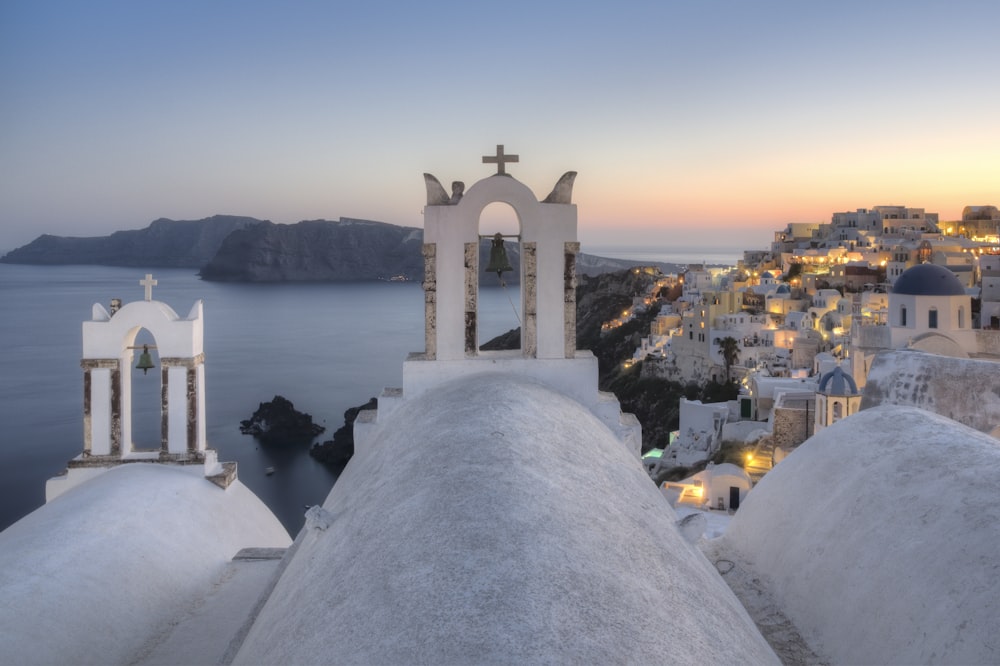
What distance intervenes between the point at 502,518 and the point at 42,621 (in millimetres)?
2992

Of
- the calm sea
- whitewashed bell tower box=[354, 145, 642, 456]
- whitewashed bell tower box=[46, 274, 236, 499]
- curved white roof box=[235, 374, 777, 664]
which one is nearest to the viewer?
curved white roof box=[235, 374, 777, 664]

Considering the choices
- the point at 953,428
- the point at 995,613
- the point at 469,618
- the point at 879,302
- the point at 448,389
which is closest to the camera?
the point at 469,618

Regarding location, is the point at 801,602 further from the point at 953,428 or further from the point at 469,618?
the point at 469,618

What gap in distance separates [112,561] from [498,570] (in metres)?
3.76

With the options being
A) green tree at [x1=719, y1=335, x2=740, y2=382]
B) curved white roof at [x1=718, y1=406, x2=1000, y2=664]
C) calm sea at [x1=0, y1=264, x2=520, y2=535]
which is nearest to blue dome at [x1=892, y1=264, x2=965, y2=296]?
calm sea at [x1=0, y1=264, x2=520, y2=535]

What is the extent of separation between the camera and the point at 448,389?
570 cm

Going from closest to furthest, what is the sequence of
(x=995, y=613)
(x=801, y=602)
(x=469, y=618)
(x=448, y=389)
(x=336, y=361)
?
1. (x=469, y=618)
2. (x=995, y=613)
3. (x=801, y=602)
4. (x=448, y=389)
5. (x=336, y=361)

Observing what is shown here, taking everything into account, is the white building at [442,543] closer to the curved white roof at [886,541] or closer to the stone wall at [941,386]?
the curved white roof at [886,541]

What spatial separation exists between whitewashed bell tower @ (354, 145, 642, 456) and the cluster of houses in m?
12.6

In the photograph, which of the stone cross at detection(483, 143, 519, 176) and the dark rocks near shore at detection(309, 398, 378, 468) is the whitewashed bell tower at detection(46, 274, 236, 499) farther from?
the dark rocks near shore at detection(309, 398, 378, 468)

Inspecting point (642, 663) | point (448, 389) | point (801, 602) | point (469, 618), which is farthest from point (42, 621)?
point (801, 602)

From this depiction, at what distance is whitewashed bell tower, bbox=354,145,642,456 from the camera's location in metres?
6.14

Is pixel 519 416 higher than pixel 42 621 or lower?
higher

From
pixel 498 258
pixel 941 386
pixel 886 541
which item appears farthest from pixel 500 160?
pixel 941 386
